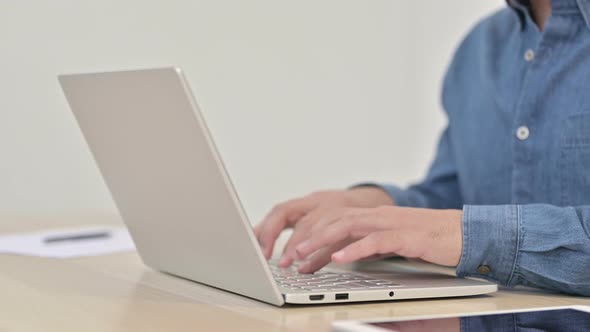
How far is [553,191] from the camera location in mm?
1348

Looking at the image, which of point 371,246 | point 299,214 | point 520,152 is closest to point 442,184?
point 520,152

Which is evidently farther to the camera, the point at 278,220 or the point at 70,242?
the point at 70,242

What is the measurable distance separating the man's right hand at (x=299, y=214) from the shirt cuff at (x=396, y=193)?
43 mm

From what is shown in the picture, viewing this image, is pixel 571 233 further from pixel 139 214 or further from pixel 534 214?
pixel 139 214

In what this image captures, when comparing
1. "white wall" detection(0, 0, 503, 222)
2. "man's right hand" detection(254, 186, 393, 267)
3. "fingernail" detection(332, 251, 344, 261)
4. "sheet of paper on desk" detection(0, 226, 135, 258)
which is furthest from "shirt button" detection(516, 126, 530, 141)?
"white wall" detection(0, 0, 503, 222)

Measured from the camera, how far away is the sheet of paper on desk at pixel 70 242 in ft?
4.49

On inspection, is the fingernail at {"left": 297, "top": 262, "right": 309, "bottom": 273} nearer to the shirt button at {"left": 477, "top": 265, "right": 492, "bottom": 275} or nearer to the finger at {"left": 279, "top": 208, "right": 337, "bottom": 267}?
the finger at {"left": 279, "top": 208, "right": 337, "bottom": 267}

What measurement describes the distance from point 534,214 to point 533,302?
0.12m

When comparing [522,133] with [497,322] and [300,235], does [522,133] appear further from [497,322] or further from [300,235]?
[497,322]

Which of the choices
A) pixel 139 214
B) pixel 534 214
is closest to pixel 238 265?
pixel 139 214

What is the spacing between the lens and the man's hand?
3.26 ft

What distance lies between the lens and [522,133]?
1362mm

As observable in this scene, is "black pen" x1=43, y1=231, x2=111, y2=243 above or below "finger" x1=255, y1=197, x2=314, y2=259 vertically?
above

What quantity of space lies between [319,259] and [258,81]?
6.73ft
